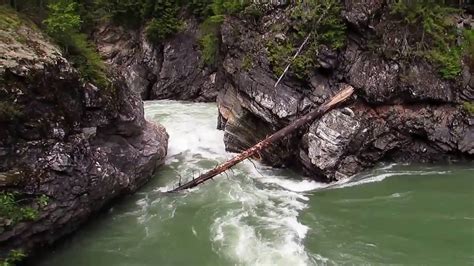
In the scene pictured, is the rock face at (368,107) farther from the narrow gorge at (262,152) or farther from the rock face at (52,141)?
the rock face at (52,141)

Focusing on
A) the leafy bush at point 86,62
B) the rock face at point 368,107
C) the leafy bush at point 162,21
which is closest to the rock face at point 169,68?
the leafy bush at point 162,21

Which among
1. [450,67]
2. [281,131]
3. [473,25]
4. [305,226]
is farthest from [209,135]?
[473,25]

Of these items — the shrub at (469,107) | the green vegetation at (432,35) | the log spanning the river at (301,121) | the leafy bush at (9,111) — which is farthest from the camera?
the green vegetation at (432,35)

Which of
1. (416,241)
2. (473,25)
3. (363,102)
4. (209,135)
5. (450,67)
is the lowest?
(416,241)

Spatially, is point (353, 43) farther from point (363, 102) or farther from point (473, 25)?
point (473, 25)

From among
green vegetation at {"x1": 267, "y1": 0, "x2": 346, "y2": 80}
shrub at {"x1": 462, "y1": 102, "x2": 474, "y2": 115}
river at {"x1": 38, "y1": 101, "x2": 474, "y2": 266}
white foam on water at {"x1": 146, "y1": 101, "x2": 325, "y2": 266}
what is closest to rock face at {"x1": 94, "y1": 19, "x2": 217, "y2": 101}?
white foam on water at {"x1": 146, "y1": 101, "x2": 325, "y2": 266}

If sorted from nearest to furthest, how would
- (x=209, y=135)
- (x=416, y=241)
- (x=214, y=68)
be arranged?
(x=416, y=241), (x=209, y=135), (x=214, y=68)
